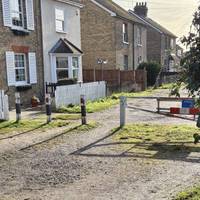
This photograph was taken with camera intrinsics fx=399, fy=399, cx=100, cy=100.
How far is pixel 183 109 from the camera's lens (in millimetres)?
11008

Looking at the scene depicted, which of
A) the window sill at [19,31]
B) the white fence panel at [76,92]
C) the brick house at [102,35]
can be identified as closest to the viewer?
the white fence panel at [76,92]

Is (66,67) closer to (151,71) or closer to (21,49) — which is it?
(21,49)

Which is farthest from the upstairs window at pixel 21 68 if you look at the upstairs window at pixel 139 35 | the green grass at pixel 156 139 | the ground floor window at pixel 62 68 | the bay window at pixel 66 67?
the upstairs window at pixel 139 35

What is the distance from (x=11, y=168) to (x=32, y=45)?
13949 mm

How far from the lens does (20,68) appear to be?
19922 millimetres

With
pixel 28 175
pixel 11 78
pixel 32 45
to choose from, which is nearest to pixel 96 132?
pixel 28 175

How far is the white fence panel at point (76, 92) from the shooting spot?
60.1ft

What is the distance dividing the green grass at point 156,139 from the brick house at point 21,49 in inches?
336

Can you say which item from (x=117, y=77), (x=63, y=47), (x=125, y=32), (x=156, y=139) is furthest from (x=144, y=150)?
(x=125, y=32)

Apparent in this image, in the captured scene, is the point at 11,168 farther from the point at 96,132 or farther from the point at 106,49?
the point at 106,49

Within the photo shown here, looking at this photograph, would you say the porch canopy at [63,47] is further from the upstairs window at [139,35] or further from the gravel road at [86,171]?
the upstairs window at [139,35]

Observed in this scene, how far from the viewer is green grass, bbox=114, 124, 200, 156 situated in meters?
8.80

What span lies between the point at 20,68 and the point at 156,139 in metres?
11.5

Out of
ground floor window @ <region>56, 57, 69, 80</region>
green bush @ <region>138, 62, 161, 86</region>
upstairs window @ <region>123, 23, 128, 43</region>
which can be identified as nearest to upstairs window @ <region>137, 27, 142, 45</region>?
upstairs window @ <region>123, 23, 128, 43</region>
